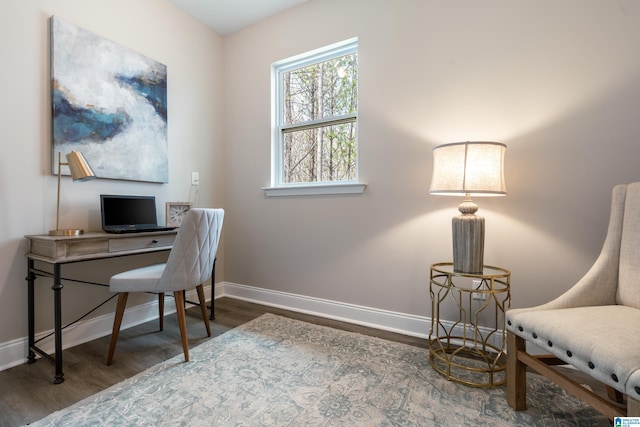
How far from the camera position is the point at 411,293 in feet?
6.67

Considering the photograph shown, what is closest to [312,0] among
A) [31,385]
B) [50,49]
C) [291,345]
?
[50,49]

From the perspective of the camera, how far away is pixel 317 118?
8.22 feet

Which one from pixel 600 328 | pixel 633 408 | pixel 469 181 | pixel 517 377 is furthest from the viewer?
pixel 469 181

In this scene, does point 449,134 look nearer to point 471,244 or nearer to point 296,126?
point 471,244

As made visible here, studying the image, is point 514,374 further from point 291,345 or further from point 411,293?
point 291,345

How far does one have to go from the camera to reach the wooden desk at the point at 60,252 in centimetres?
147

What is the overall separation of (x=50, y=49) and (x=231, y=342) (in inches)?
84.4

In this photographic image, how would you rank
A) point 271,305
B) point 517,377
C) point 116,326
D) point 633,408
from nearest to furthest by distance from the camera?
1. point 633,408
2. point 517,377
3. point 116,326
4. point 271,305

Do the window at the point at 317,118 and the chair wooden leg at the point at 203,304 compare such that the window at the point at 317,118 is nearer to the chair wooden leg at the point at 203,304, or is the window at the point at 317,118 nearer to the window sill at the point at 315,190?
the window sill at the point at 315,190

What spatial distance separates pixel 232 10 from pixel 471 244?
2728 mm

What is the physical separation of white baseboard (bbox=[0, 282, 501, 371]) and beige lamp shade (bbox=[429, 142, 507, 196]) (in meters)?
0.99

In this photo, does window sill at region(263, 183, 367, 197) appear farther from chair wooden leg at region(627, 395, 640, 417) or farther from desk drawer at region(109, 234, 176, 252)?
chair wooden leg at region(627, 395, 640, 417)

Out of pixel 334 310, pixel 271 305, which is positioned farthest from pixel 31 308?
pixel 334 310

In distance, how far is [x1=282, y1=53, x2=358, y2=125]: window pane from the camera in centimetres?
235
